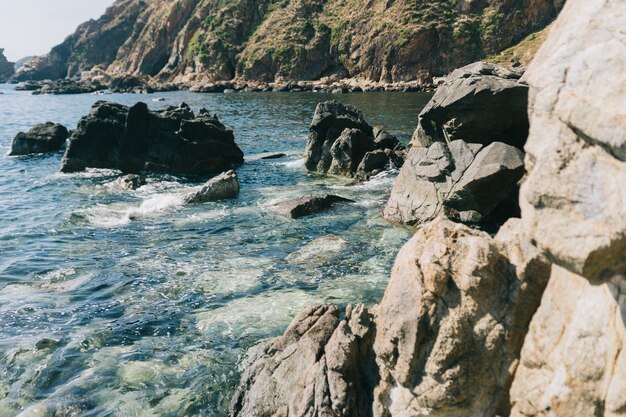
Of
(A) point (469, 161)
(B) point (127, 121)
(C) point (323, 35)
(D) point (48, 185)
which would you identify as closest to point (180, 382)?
(A) point (469, 161)

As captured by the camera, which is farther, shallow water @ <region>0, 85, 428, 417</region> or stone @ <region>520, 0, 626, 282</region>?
shallow water @ <region>0, 85, 428, 417</region>

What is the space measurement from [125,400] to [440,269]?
313 inches

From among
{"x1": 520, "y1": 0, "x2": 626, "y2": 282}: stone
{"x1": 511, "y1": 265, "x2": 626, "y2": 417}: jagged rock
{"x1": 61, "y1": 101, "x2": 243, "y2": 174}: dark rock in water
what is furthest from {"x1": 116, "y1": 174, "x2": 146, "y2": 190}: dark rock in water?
{"x1": 520, "y1": 0, "x2": 626, "y2": 282}: stone

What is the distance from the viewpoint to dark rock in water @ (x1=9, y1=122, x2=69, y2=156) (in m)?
46.1

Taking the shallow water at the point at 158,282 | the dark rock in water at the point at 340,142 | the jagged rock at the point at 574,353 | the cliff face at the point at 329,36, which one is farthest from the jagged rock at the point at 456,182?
the cliff face at the point at 329,36

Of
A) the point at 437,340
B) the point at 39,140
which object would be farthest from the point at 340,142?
the point at 39,140

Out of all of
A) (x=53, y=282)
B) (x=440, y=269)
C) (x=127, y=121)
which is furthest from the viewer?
(x=127, y=121)

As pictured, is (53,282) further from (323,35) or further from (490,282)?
(323,35)

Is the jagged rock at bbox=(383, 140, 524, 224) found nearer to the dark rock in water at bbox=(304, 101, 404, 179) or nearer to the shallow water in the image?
the shallow water

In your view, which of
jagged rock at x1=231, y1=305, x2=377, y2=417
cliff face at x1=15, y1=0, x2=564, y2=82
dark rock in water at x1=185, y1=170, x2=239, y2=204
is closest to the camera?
jagged rock at x1=231, y1=305, x2=377, y2=417

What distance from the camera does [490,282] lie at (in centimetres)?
761

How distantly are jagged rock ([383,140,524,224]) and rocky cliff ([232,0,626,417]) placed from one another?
11404mm

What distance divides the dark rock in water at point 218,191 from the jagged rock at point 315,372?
18.3m

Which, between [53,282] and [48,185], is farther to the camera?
[48,185]
